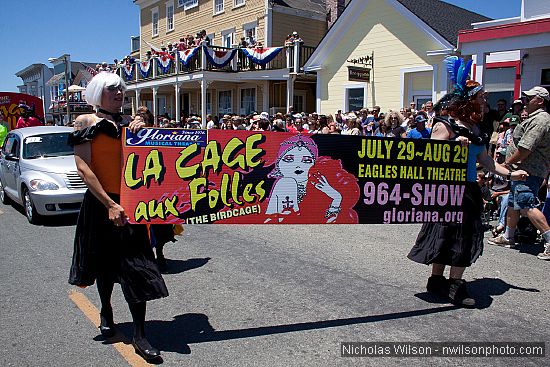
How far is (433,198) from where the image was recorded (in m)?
4.26

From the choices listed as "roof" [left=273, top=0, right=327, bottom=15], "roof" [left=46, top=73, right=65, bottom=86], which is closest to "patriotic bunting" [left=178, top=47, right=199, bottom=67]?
"roof" [left=273, top=0, right=327, bottom=15]

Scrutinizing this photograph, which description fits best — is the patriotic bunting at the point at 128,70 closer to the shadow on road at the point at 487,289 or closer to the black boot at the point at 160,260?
the black boot at the point at 160,260

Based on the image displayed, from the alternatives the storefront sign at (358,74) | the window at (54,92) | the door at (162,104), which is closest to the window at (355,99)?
the storefront sign at (358,74)

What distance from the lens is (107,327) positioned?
373cm

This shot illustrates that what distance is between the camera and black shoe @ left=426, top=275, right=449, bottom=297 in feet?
14.9

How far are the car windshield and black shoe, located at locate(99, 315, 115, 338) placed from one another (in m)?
6.08

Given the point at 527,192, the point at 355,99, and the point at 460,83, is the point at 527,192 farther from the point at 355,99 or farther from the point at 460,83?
the point at 355,99

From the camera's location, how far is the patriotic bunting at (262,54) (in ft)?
62.4

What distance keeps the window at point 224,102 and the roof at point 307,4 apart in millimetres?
5242

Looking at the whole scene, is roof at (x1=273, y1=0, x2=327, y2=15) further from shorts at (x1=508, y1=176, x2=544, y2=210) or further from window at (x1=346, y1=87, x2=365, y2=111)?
shorts at (x1=508, y1=176, x2=544, y2=210)

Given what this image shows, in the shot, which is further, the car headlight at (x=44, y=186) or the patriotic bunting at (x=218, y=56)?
the patriotic bunting at (x=218, y=56)

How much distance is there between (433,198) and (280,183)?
1425mm

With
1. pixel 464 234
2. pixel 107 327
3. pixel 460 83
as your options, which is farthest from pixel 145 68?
pixel 464 234

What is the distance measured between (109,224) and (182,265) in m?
2.34
